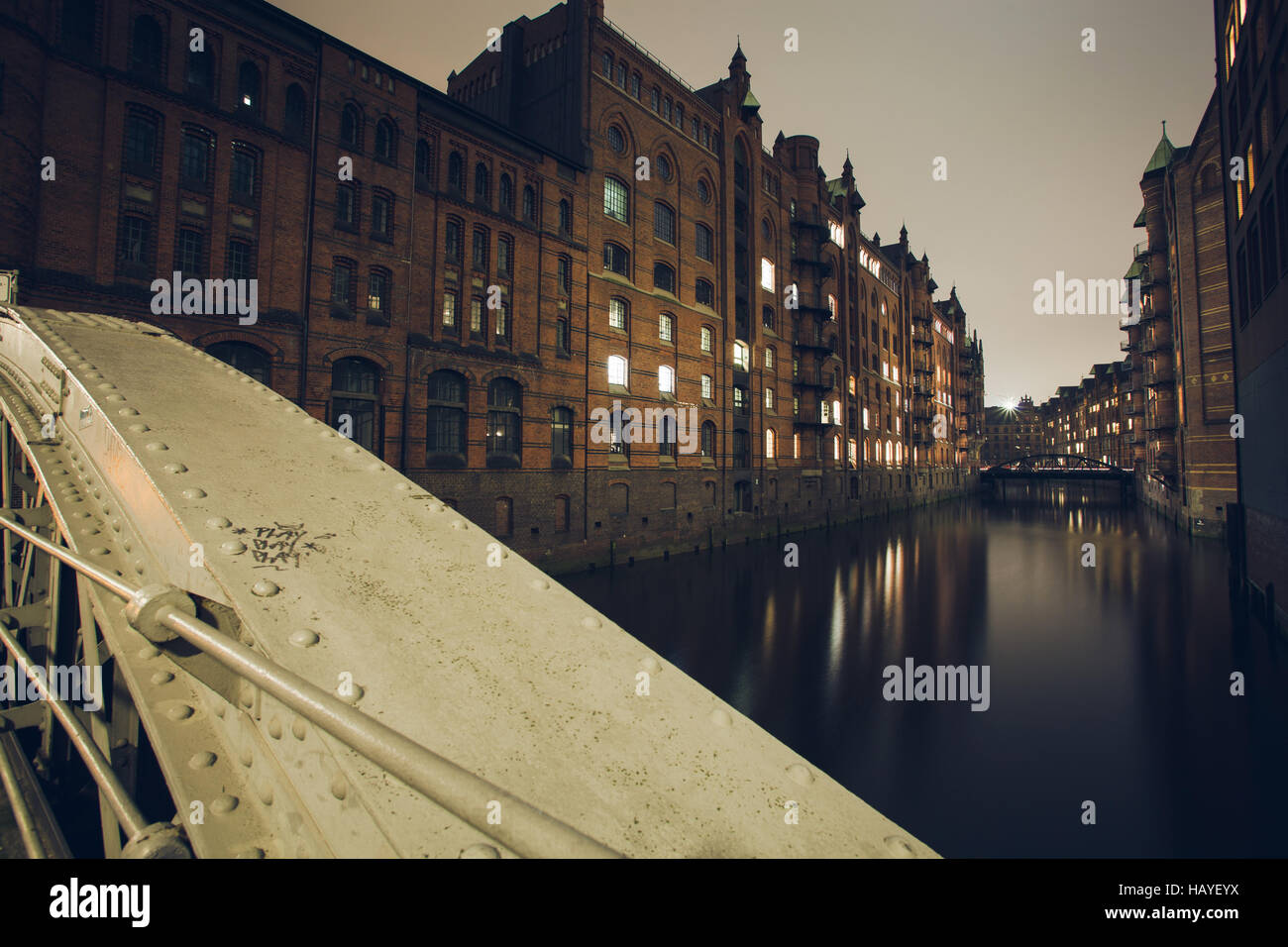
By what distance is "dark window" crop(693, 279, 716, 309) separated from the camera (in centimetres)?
2662

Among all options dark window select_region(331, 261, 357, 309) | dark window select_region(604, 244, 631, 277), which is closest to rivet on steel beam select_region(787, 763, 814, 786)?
dark window select_region(331, 261, 357, 309)

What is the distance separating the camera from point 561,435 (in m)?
19.7

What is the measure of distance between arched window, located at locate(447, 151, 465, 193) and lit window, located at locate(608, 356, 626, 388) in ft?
24.3

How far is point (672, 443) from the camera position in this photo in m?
23.9

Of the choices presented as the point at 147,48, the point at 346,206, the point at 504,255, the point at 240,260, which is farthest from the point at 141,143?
the point at 504,255

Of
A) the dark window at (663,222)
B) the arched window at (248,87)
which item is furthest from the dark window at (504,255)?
the dark window at (663,222)

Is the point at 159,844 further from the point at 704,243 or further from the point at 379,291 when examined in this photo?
the point at 704,243

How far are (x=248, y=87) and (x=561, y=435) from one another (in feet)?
39.2

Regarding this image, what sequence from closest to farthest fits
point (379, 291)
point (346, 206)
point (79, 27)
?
1. point (79, 27)
2. point (346, 206)
3. point (379, 291)

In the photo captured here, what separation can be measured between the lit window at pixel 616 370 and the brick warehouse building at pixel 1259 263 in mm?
17090

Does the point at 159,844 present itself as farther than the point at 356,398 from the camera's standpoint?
No

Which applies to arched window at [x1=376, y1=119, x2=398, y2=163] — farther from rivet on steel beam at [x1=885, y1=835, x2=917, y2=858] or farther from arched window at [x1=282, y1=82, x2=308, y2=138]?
rivet on steel beam at [x1=885, y1=835, x2=917, y2=858]
